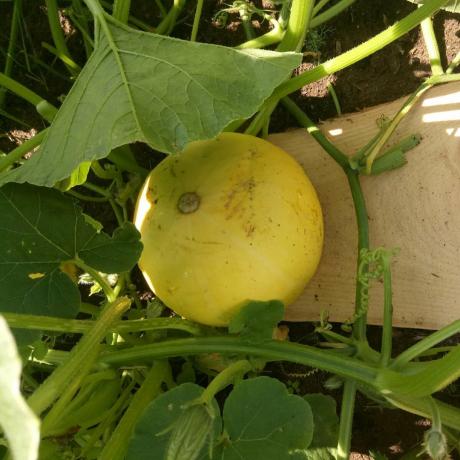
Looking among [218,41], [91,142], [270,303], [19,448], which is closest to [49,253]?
[91,142]

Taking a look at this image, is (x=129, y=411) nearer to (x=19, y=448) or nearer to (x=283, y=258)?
(x=283, y=258)

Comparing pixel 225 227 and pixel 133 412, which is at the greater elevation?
pixel 225 227

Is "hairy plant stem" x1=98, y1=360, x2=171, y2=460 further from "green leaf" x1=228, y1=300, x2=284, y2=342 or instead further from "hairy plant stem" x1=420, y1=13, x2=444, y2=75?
"hairy plant stem" x1=420, y1=13, x2=444, y2=75

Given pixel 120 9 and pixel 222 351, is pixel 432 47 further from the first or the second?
pixel 222 351

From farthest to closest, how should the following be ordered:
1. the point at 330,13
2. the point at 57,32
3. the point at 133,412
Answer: the point at 57,32 < the point at 330,13 < the point at 133,412

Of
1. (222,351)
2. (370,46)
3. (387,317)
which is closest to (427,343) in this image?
(387,317)

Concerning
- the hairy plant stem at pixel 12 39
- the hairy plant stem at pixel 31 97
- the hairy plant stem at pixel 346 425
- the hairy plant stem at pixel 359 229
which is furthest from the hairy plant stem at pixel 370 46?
the hairy plant stem at pixel 12 39

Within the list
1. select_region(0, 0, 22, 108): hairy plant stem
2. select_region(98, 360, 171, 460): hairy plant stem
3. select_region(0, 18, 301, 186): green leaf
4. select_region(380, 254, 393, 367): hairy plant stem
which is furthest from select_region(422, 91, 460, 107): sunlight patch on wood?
select_region(0, 0, 22, 108): hairy plant stem
